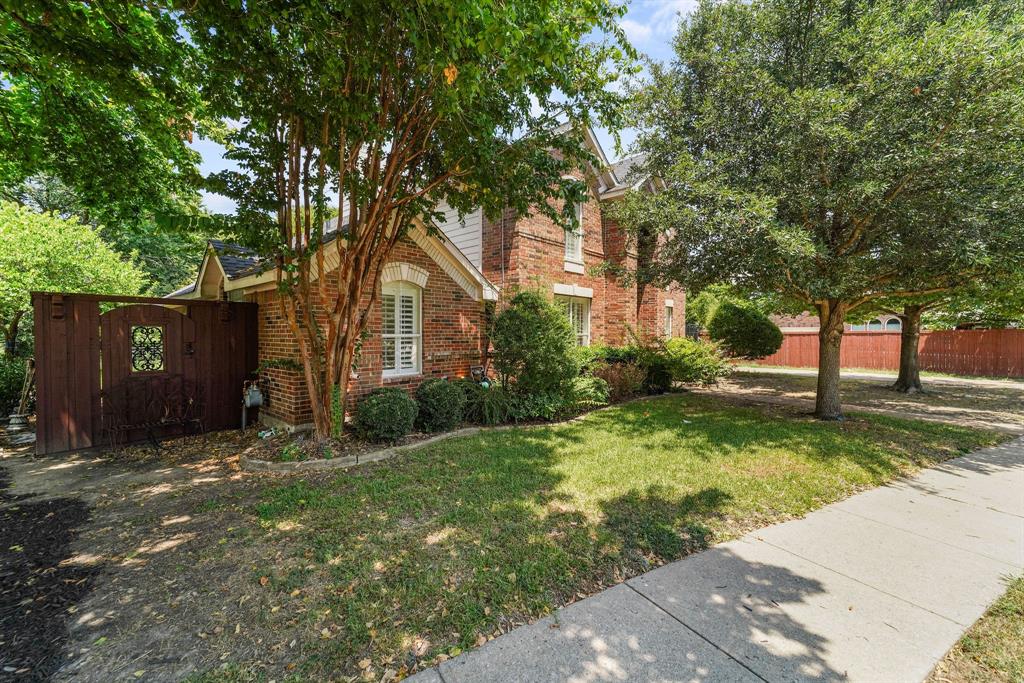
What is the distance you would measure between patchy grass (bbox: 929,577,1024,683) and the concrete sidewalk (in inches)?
2.3

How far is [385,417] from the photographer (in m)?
6.59

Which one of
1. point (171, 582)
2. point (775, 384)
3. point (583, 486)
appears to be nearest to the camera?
point (171, 582)

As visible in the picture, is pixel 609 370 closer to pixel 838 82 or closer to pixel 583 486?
pixel 583 486

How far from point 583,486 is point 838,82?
28.5 ft

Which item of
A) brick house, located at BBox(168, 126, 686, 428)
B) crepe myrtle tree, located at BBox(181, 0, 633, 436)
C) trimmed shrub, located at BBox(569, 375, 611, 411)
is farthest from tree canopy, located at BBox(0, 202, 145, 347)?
trimmed shrub, located at BBox(569, 375, 611, 411)

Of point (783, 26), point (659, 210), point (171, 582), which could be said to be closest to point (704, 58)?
point (783, 26)

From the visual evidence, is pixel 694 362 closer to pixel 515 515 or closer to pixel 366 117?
pixel 515 515

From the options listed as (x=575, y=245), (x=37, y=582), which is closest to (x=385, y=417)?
(x=37, y=582)

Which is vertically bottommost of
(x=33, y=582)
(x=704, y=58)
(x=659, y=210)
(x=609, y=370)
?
(x=33, y=582)

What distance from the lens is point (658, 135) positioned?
922 cm

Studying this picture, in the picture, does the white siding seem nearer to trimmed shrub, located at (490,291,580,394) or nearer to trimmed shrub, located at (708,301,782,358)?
trimmed shrub, located at (490,291,580,394)

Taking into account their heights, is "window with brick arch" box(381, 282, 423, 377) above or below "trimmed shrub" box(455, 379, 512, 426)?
above

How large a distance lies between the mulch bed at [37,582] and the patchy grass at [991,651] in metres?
5.30

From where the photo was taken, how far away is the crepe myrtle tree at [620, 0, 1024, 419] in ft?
20.8
